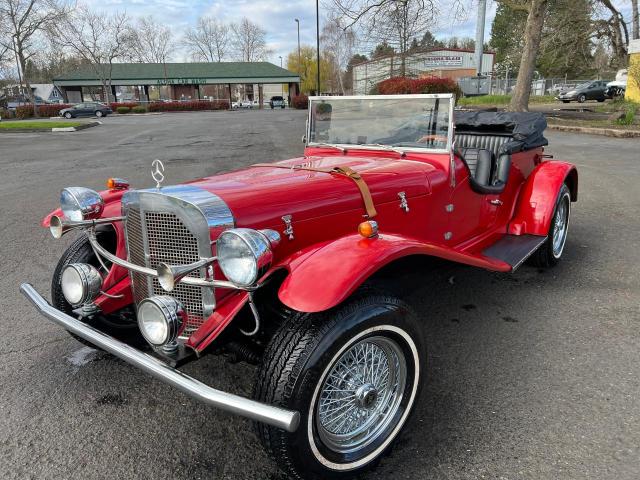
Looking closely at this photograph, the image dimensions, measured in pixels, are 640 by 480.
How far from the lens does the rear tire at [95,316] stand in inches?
111

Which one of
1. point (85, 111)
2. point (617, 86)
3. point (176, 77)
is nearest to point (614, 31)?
point (617, 86)

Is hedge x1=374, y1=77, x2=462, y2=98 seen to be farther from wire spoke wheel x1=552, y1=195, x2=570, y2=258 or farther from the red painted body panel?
→ the red painted body panel

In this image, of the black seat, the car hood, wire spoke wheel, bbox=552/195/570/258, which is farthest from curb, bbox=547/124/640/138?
the car hood

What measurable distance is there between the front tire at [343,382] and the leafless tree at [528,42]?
57.1ft

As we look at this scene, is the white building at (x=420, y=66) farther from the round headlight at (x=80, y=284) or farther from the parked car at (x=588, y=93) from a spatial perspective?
the round headlight at (x=80, y=284)

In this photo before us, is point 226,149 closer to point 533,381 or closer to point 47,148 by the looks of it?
point 47,148

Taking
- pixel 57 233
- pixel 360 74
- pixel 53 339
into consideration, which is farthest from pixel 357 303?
pixel 360 74

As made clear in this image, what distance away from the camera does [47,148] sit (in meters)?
15.5

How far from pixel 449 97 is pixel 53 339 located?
331cm

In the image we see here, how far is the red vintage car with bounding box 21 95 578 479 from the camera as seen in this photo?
6.32 feet

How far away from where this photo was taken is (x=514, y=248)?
3896 millimetres

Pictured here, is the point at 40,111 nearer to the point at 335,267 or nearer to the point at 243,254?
the point at 243,254

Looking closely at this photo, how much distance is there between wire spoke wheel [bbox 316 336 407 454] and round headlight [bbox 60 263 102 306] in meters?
1.43

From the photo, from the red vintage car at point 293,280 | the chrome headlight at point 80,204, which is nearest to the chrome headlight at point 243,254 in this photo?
the red vintage car at point 293,280
